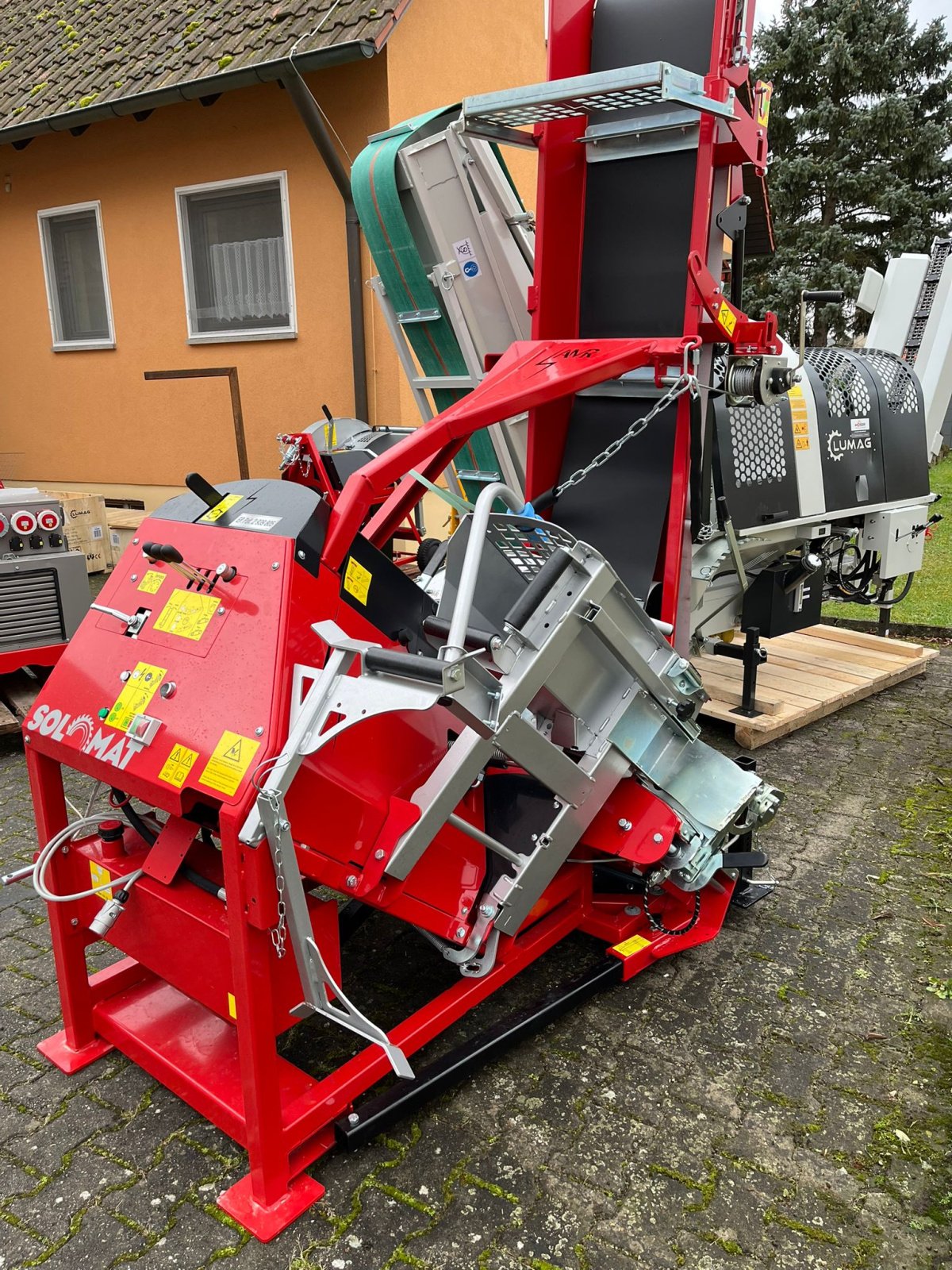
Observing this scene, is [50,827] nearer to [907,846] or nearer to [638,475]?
[638,475]

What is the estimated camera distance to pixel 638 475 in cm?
343

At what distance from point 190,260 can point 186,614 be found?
6353 millimetres

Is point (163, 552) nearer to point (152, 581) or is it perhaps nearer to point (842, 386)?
point (152, 581)

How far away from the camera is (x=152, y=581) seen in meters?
2.30

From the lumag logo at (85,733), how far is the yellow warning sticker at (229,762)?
262 mm

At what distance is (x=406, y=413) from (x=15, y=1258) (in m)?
5.50

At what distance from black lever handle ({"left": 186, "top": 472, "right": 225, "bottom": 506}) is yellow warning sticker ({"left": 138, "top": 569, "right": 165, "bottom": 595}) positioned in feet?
0.70

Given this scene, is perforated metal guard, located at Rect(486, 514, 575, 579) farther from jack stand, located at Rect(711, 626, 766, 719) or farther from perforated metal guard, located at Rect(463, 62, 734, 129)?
jack stand, located at Rect(711, 626, 766, 719)

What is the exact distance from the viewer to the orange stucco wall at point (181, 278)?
648 cm

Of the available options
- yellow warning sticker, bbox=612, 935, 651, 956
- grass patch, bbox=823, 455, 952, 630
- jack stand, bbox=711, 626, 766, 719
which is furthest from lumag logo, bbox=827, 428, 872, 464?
yellow warning sticker, bbox=612, 935, 651, 956

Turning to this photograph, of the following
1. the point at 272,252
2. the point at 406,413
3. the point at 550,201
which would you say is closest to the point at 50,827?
the point at 550,201

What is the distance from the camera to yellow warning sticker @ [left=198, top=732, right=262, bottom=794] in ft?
5.96

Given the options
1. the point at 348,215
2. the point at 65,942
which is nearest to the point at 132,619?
the point at 65,942

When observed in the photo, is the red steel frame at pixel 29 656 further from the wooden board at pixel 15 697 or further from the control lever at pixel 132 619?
the control lever at pixel 132 619
